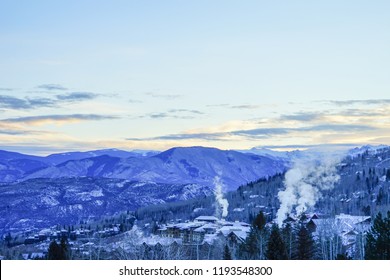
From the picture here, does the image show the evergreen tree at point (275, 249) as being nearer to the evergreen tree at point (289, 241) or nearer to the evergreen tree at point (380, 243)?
the evergreen tree at point (380, 243)

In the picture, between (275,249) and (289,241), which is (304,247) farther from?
(275,249)

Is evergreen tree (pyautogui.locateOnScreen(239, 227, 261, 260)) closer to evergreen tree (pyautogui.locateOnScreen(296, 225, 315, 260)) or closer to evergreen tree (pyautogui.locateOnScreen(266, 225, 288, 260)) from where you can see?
evergreen tree (pyautogui.locateOnScreen(296, 225, 315, 260))

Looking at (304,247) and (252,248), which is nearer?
(304,247)

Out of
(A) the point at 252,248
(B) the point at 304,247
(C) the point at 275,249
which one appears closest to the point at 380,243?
(C) the point at 275,249

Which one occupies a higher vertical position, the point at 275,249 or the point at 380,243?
the point at 380,243

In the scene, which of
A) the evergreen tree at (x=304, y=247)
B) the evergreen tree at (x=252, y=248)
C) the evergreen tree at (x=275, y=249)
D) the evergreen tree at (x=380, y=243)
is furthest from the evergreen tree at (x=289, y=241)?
the evergreen tree at (x=380, y=243)

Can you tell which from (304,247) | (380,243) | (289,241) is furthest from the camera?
(289,241)

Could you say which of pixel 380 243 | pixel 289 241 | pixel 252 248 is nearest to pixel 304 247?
pixel 289 241

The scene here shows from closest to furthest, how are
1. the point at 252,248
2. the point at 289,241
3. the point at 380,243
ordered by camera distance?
1. the point at 380,243
2. the point at 289,241
3. the point at 252,248

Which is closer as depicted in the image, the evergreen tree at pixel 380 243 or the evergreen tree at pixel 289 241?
the evergreen tree at pixel 380 243

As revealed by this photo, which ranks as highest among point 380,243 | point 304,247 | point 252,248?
point 380,243

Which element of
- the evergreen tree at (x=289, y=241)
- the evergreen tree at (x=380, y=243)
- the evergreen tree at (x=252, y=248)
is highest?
the evergreen tree at (x=380, y=243)

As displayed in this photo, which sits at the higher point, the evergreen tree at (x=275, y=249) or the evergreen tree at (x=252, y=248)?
the evergreen tree at (x=275, y=249)
